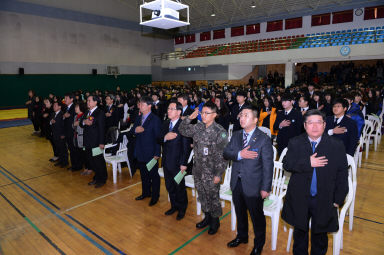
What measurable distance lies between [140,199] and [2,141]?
7.31m

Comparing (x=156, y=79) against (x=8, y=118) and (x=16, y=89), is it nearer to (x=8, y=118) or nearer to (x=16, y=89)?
(x=16, y=89)

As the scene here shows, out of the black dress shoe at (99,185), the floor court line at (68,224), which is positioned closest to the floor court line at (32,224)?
the floor court line at (68,224)

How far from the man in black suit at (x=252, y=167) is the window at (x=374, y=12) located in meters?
18.0

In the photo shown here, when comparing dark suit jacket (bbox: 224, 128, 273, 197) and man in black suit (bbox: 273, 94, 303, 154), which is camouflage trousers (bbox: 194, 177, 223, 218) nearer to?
dark suit jacket (bbox: 224, 128, 273, 197)

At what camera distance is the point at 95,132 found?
4.60 m

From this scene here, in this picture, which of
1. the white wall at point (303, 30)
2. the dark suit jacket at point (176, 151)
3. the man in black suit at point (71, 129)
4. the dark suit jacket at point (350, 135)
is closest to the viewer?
the dark suit jacket at point (176, 151)

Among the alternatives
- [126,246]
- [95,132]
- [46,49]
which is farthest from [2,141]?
[46,49]

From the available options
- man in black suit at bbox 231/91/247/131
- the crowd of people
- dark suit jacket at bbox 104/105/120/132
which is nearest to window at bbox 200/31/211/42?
dark suit jacket at bbox 104/105/120/132

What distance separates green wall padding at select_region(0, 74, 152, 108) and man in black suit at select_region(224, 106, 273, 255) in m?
18.4

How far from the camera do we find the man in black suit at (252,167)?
8.06 ft

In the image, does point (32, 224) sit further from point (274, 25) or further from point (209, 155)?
point (274, 25)

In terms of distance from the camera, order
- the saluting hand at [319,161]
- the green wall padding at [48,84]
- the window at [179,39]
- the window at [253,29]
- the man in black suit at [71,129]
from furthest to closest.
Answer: the window at [179,39] → the window at [253,29] → the green wall padding at [48,84] → the man in black suit at [71,129] → the saluting hand at [319,161]

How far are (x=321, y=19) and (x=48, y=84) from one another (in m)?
19.9

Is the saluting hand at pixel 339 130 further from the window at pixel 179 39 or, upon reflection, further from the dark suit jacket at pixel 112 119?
the window at pixel 179 39
